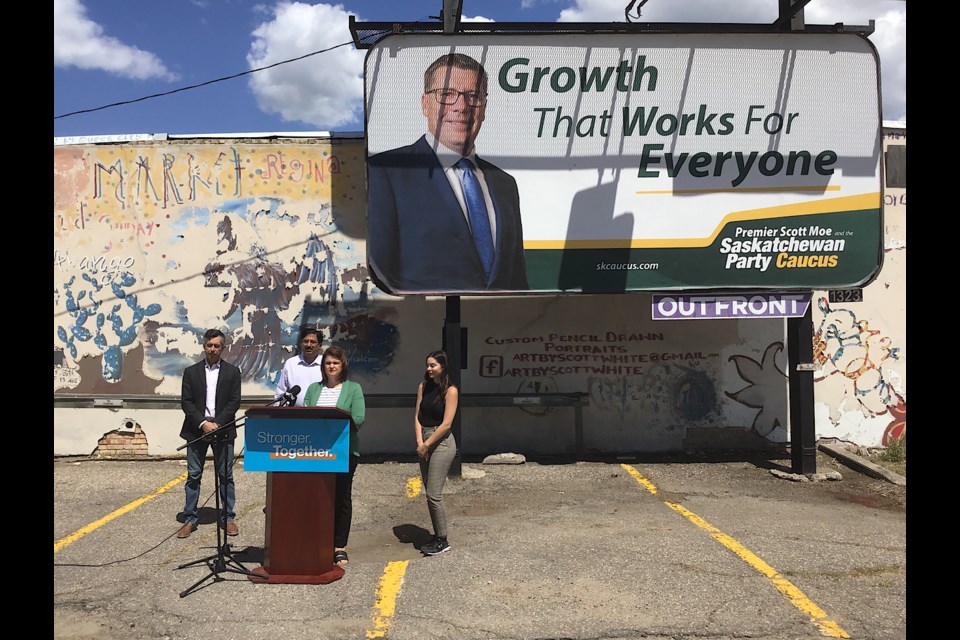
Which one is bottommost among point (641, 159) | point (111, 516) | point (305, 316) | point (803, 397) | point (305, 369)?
point (111, 516)

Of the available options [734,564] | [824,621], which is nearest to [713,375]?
[734,564]

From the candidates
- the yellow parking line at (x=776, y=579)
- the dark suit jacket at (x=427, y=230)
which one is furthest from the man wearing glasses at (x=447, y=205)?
the yellow parking line at (x=776, y=579)

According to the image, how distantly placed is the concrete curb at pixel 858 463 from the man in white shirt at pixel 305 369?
23.8 feet

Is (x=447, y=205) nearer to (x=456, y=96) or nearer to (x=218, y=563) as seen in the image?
(x=456, y=96)

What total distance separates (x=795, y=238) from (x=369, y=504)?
20.1 ft

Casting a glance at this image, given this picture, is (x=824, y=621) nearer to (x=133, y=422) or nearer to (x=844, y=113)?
(x=844, y=113)

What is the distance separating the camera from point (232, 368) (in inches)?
255

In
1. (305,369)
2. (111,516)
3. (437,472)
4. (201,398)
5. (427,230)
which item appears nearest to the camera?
(437,472)

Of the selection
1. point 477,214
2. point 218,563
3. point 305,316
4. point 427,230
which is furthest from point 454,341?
point 218,563

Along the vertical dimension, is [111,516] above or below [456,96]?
below

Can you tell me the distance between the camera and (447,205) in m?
8.52

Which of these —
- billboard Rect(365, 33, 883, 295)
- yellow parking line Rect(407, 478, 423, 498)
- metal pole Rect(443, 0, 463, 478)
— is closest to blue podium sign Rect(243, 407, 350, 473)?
yellow parking line Rect(407, 478, 423, 498)

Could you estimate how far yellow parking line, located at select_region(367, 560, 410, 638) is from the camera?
4.46 metres

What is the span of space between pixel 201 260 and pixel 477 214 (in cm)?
447
